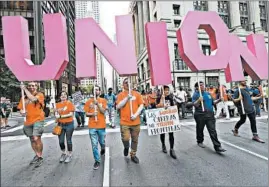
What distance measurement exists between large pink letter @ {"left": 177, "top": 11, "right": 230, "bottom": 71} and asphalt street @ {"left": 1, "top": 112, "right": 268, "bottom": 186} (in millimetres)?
1375

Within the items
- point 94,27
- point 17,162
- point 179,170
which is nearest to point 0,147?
point 17,162

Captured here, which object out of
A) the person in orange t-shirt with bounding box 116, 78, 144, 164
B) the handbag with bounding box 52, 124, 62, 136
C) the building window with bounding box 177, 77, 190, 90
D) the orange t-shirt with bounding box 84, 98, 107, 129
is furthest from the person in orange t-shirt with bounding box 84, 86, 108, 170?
the building window with bounding box 177, 77, 190, 90

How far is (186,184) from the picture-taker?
2.41 metres

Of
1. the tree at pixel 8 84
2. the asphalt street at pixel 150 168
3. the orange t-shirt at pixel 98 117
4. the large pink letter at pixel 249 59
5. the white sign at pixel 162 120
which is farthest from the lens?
A: the orange t-shirt at pixel 98 117

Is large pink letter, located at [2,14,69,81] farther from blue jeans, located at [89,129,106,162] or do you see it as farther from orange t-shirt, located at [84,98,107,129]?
blue jeans, located at [89,129,106,162]

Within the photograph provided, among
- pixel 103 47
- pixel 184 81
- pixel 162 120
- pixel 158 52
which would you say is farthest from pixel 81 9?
pixel 184 81

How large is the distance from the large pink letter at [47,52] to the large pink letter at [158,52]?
101cm

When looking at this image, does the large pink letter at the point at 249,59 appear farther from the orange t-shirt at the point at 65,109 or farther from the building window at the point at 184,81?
the building window at the point at 184,81

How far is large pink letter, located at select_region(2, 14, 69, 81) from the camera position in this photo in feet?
7.48

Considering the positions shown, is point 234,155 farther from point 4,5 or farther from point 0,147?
point 4,5

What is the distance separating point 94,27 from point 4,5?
0.93 metres

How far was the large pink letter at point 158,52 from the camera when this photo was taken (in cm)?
258

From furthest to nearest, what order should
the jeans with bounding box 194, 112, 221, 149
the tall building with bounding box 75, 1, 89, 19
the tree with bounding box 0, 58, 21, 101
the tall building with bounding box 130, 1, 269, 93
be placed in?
the tall building with bounding box 130, 1, 269, 93, the jeans with bounding box 194, 112, 221, 149, the tall building with bounding box 75, 1, 89, 19, the tree with bounding box 0, 58, 21, 101

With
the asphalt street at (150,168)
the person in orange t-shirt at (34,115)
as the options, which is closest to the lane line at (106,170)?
the asphalt street at (150,168)
